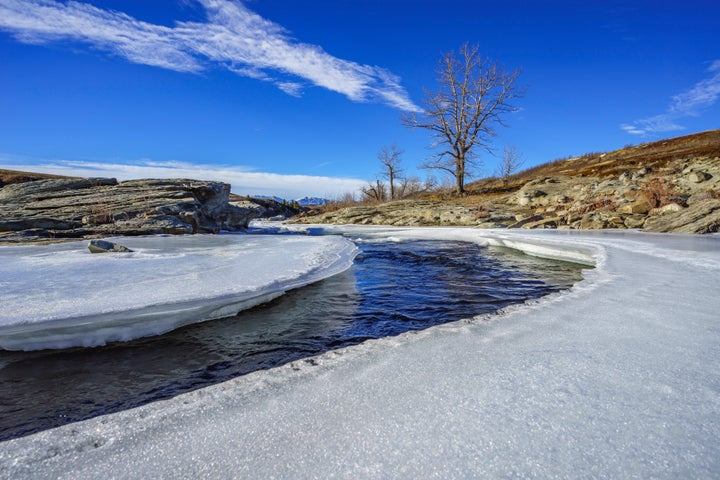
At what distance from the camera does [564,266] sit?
20.8ft

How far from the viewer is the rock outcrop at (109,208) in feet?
31.5

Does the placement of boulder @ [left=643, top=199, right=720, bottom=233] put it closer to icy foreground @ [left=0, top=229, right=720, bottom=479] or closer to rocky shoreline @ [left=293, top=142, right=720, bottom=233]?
rocky shoreline @ [left=293, top=142, right=720, bottom=233]

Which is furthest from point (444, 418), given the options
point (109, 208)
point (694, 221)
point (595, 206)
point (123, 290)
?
point (595, 206)

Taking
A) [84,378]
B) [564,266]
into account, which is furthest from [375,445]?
[564,266]

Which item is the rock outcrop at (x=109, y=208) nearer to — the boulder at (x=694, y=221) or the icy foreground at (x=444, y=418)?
the icy foreground at (x=444, y=418)

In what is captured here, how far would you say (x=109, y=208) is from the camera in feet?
37.1

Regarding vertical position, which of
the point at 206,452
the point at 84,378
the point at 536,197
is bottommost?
the point at 84,378

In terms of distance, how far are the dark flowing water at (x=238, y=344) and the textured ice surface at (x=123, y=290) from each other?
14cm

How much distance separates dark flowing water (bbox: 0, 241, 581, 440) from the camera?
1896 millimetres

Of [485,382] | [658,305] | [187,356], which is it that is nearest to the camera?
[485,382]

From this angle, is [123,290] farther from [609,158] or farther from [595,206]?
[609,158]

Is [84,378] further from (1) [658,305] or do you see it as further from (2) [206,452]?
(1) [658,305]

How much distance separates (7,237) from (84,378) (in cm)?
938

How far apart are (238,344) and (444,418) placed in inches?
73.3
